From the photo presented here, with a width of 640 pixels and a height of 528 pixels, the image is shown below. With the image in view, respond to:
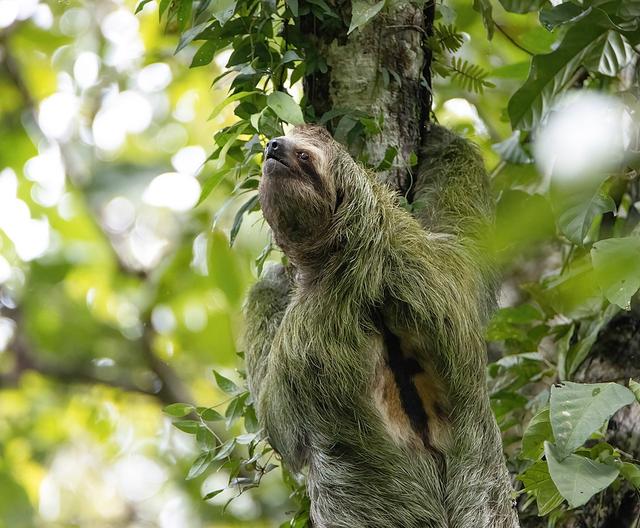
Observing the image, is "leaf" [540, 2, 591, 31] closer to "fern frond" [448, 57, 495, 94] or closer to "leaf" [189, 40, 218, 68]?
"fern frond" [448, 57, 495, 94]

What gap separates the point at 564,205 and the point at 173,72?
7.78m

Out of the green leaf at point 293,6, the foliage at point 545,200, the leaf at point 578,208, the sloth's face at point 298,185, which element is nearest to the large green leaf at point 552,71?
the foliage at point 545,200

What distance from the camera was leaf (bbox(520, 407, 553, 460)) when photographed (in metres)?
4.83

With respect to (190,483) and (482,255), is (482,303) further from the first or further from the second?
(190,483)

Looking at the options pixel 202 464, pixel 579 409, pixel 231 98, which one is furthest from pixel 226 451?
pixel 579 409

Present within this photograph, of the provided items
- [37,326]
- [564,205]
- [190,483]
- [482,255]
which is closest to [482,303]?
[482,255]

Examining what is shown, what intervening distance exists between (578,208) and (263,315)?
2.33 meters

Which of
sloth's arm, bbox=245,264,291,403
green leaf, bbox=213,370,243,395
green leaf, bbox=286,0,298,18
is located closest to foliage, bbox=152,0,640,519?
green leaf, bbox=286,0,298,18

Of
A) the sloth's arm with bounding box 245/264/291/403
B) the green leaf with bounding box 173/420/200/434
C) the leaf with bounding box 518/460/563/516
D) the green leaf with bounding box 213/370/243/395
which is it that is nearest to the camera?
the leaf with bounding box 518/460/563/516

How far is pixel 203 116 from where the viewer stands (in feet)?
40.5

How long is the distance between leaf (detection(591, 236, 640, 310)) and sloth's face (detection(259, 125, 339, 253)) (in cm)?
157

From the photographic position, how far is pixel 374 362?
17.1 feet

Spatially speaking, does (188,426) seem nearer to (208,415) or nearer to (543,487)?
(208,415)

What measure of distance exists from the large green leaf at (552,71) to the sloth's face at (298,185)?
135 centimetres
